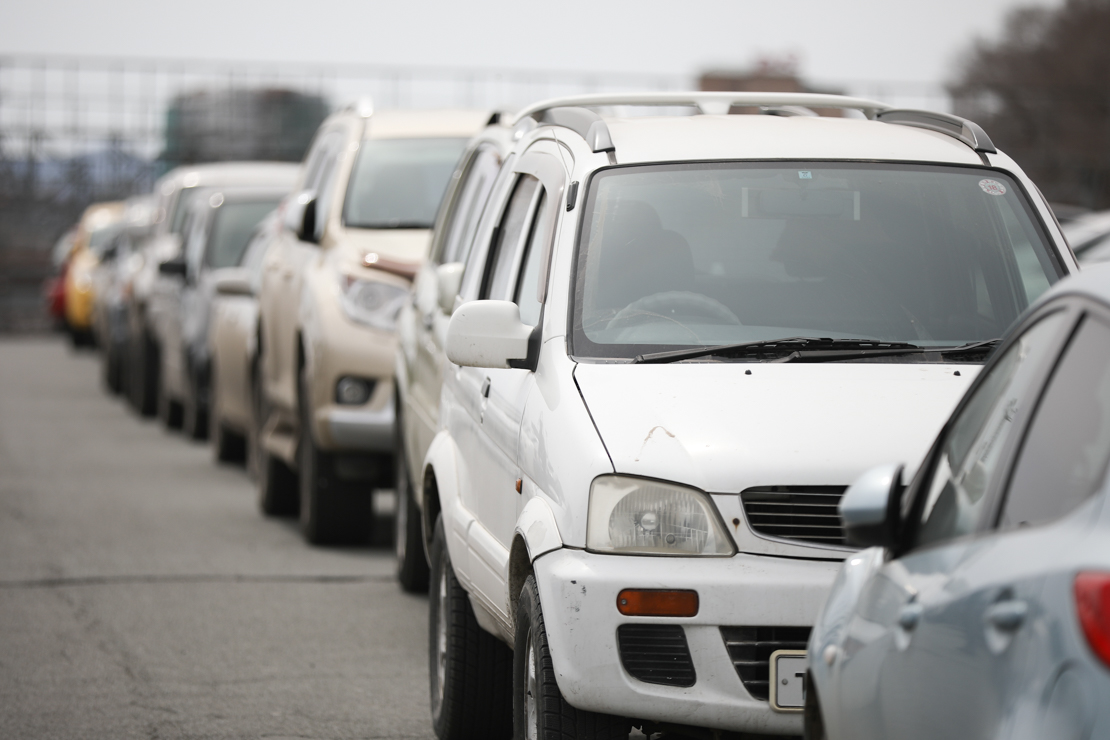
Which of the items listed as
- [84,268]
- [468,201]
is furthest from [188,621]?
[84,268]

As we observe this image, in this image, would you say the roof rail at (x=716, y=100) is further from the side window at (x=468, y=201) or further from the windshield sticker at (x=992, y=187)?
the side window at (x=468, y=201)

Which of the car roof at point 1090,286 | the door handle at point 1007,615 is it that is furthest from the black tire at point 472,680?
the door handle at point 1007,615

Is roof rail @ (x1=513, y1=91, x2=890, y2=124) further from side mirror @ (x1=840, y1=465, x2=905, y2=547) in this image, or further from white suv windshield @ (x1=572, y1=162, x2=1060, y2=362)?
side mirror @ (x1=840, y1=465, x2=905, y2=547)

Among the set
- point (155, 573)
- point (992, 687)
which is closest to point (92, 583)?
point (155, 573)

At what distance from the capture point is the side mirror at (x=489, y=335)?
4.95 m

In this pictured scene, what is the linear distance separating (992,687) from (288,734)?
3.82 meters

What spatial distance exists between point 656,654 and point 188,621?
14.3 feet

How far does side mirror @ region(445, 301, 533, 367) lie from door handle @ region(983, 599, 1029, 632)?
242cm

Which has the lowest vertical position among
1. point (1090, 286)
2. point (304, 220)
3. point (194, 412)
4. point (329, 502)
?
point (194, 412)

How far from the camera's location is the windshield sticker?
542 cm

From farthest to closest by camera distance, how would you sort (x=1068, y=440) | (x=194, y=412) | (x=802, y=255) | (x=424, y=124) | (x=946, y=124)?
(x=194, y=412), (x=424, y=124), (x=946, y=124), (x=802, y=255), (x=1068, y=440)

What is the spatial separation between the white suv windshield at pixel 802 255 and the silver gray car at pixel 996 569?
1489mm

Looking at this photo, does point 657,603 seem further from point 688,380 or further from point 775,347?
point 775,347

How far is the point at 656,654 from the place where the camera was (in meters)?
4.12
